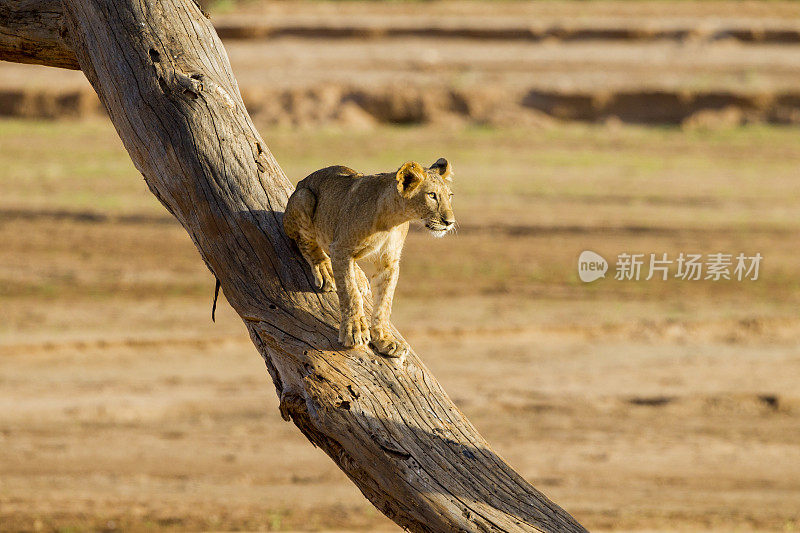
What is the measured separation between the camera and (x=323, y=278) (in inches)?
143

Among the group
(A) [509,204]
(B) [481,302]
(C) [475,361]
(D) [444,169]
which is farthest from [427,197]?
(A) [509,204]

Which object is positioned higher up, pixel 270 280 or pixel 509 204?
pixel 509 204

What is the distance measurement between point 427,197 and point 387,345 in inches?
20.9

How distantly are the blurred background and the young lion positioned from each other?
367 cm

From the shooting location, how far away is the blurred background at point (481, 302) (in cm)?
751

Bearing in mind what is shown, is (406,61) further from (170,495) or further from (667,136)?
→ (170,495)

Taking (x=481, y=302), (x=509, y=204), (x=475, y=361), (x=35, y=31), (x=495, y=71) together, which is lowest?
(x=35, y=31)

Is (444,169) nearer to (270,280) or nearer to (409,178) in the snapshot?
(409,178)

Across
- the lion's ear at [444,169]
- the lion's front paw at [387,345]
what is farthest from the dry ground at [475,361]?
the lion's ear at [444,169]

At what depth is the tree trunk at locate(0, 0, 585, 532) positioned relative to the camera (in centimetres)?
322

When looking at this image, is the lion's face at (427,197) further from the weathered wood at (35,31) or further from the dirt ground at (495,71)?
the dirt ground at (495,71)

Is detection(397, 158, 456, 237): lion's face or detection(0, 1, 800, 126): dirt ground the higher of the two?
detection(0, 1, 800, 126): dirt ground

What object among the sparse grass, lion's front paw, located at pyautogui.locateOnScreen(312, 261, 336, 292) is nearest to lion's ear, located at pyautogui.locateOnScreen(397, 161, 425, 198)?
lion's front paw, located at pyautogui.locateOnScreen(312, 261, 336, 292)

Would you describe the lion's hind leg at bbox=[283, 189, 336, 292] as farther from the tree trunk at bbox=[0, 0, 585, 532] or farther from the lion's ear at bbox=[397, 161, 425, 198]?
the lion's ear at bbox=[397, 161, 425, 198]
